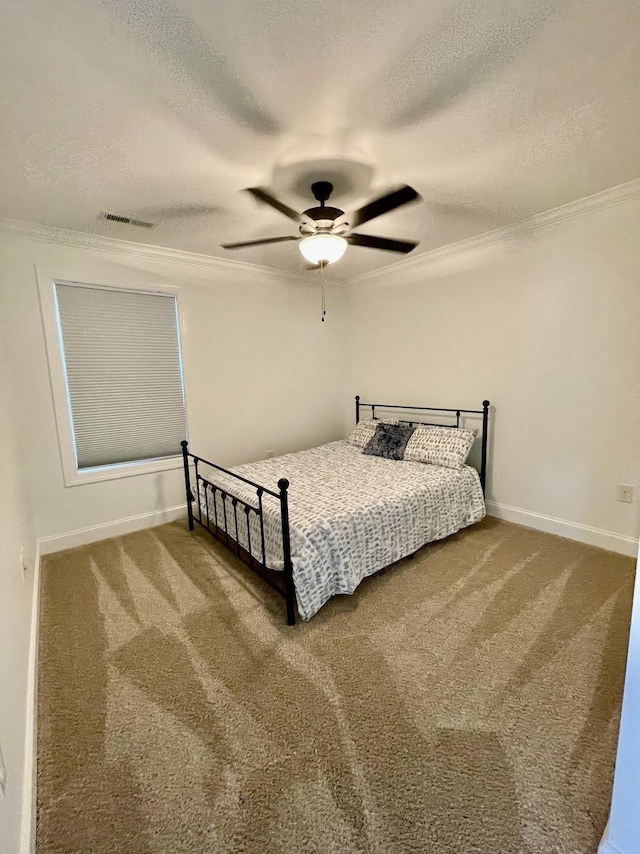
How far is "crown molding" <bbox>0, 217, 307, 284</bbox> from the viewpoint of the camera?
274 centimetres

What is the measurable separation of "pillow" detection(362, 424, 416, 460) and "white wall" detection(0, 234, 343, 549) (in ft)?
3.24

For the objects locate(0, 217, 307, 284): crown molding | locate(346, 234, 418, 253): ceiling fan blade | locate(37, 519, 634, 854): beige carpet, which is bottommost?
locate(37, 519, 634, 854): beige carpet

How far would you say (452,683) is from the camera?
66.7 inches

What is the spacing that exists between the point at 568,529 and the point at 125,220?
422cm

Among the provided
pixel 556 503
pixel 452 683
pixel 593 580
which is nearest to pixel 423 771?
pixel 452 683

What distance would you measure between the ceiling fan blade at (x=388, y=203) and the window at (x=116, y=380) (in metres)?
2.05

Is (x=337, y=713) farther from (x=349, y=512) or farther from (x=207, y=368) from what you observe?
(x=207, y=368)

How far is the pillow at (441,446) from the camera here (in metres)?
3.25

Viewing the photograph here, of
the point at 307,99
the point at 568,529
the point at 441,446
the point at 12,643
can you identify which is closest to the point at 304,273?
the point at 441,446

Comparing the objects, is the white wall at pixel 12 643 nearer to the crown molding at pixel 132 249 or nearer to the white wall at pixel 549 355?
the crown molding at pixel 132 249

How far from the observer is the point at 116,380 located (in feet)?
10.7

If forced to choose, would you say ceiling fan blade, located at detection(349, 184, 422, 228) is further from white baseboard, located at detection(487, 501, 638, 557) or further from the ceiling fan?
white baseboard, located at detection(487, 501, 638, 557)

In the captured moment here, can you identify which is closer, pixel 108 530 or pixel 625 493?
pixel 625 493

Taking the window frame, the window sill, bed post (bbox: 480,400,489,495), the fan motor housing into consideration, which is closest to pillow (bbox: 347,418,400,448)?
bed post (bbox: 480,400,489,495)
